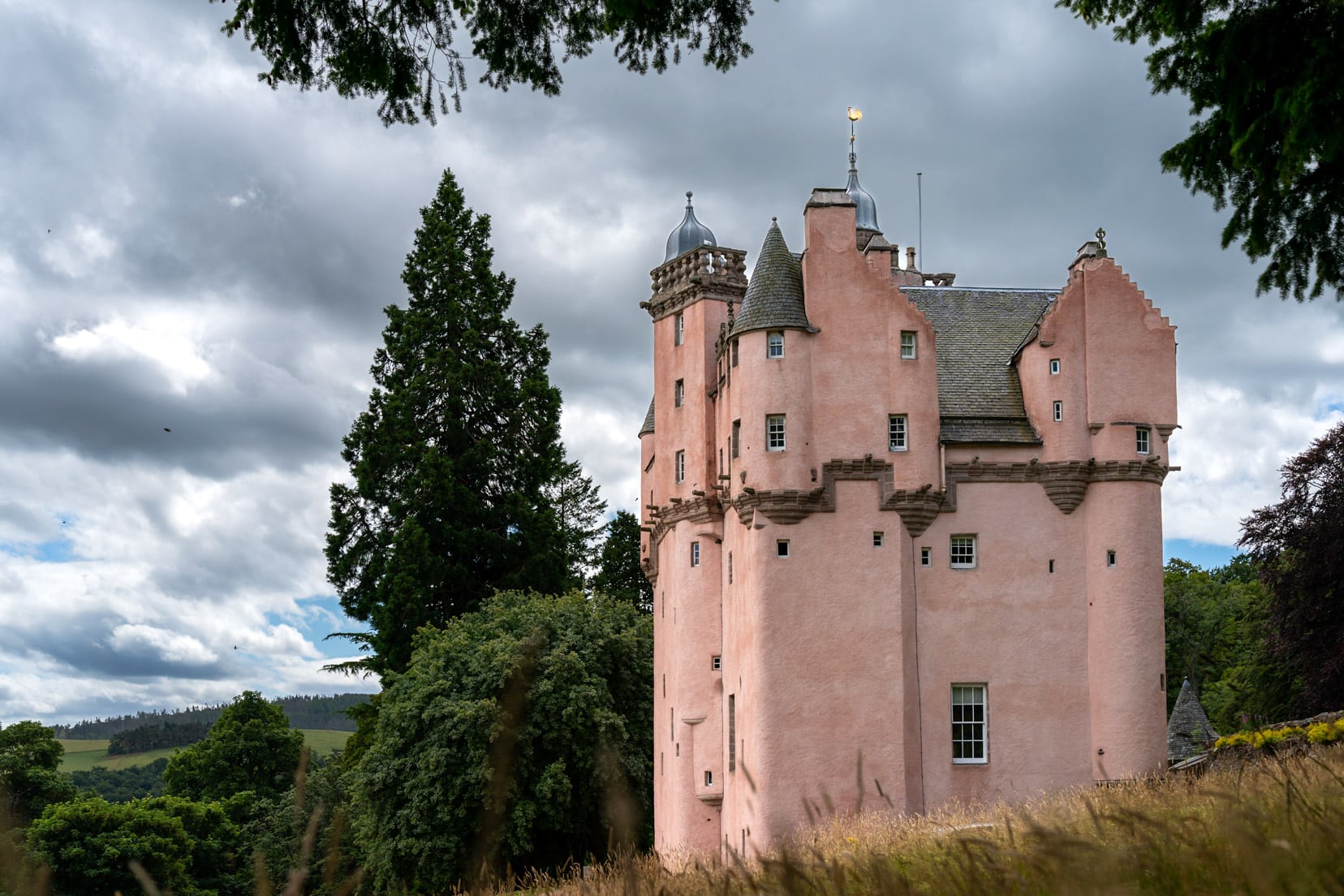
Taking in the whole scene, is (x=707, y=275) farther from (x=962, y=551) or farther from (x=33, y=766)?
(x=33, y=766)

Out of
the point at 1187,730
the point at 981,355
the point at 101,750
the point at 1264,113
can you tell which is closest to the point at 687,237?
the point at 981,355

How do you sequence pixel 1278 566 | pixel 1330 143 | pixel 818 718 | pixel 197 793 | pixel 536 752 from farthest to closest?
1. pixel 197 793
2. pixel 1278 566
3. pixel 536 752
4. pixel 818 718
5. pixel 1330 143

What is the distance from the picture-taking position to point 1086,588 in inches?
1468

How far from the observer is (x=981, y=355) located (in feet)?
133

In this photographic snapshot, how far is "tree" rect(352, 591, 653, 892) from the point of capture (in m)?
40.9

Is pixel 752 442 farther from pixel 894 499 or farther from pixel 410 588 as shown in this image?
pixel 410 588

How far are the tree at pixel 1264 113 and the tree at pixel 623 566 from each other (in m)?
53.5

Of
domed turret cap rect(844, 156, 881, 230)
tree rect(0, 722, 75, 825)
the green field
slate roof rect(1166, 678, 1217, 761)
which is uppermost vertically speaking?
domed turret cap rect(844, 156, 881, 230)

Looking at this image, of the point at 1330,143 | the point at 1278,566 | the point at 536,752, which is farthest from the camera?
the point at 1278,566

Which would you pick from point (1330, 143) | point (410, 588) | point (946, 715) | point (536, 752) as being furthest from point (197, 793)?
point (1330, 143)

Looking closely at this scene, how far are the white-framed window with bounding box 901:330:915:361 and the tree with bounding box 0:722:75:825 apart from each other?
4406 centimetres

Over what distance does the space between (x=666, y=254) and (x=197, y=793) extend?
4332 cm

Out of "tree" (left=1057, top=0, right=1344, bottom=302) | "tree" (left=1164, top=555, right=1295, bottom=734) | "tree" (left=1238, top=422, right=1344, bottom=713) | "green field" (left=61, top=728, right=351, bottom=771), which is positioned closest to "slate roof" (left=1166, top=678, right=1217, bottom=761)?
"tree" (left=1238, top=422, right=1344, bottom=713)

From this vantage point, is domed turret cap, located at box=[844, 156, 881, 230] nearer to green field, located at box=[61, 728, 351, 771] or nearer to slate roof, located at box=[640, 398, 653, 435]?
slate roof, located at box=[640, 398, 653, 435]
